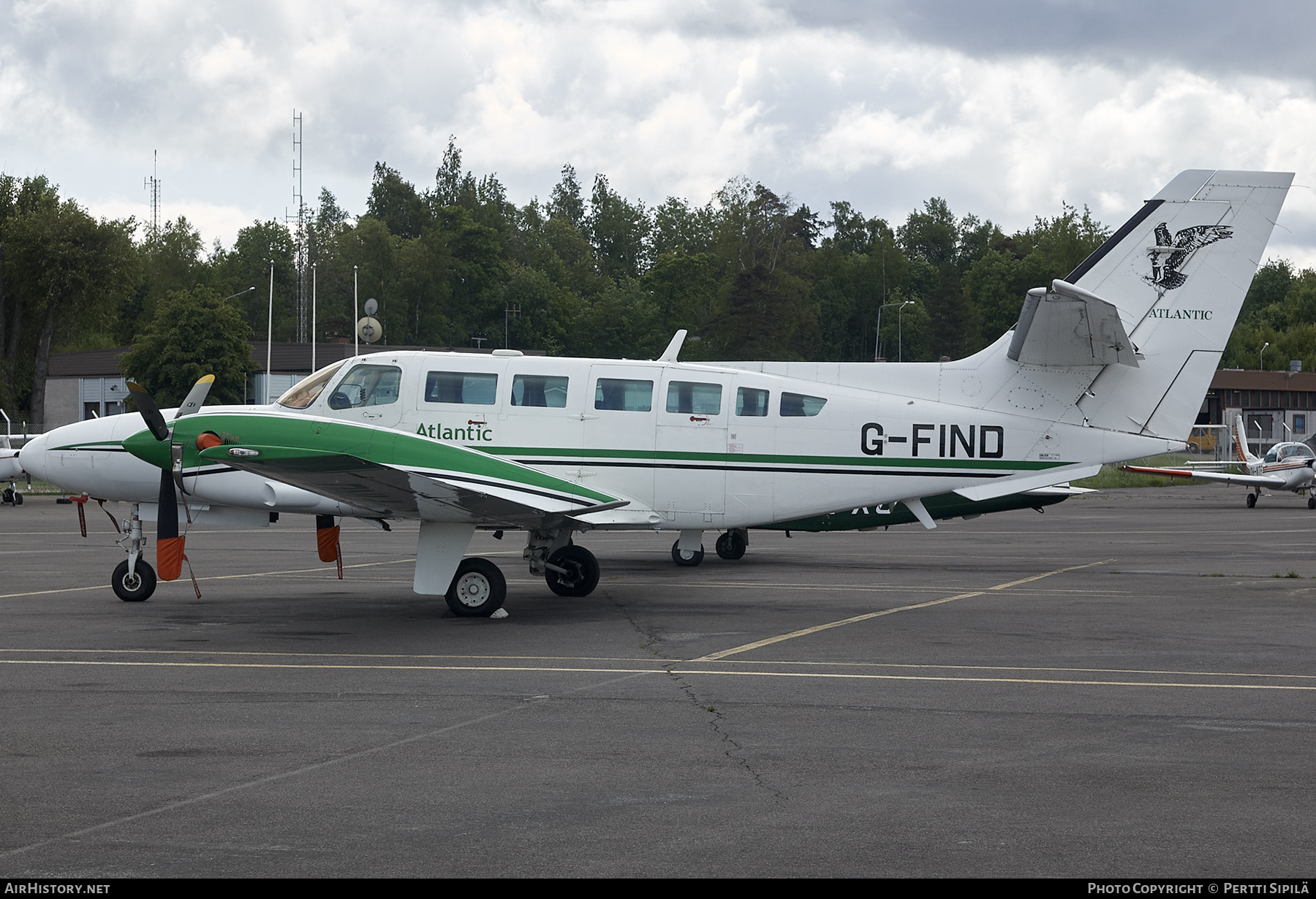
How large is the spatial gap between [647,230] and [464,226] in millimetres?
27270

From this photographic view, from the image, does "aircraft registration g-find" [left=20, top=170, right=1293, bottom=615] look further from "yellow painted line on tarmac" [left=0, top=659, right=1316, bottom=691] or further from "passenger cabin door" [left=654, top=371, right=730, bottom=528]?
"yellow painted line on tarmac" [left=0, top=659, right=1316, bottom=691]

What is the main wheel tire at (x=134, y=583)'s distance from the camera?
15.1m

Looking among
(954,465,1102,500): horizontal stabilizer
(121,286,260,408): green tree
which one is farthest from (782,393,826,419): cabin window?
(121,286,260,408): green tree

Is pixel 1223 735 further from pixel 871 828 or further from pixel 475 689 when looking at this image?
pixel 475 689

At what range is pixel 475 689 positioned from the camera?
9.68 metres

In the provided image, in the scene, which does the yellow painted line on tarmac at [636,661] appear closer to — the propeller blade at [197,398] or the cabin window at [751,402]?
the propeller blade at [197,398]

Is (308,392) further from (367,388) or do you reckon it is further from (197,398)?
(197,398)

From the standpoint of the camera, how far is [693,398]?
15.6 meters

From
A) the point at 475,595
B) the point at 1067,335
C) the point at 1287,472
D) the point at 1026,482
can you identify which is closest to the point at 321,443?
the point at 475,595

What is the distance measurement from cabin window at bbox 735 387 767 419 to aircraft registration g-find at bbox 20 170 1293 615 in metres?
0.03

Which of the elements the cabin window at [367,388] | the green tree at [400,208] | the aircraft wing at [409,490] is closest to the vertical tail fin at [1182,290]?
the aircraft wing at [409,490]

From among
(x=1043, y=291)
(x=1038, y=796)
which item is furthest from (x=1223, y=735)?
(x=1043, y=291)

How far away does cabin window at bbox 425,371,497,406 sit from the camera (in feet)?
51.1

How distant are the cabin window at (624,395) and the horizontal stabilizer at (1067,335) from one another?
489cm
